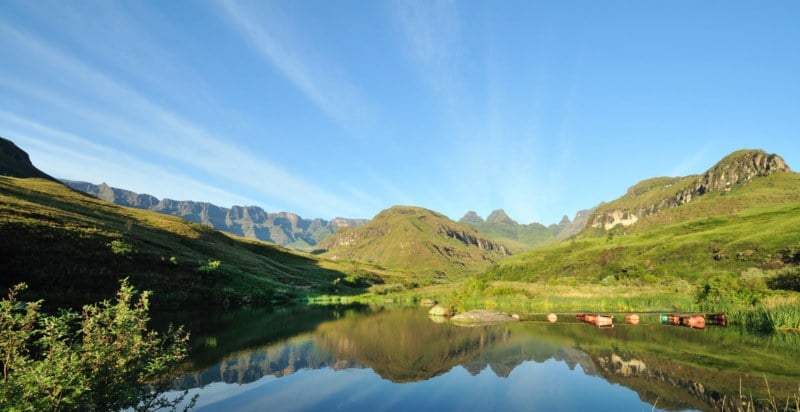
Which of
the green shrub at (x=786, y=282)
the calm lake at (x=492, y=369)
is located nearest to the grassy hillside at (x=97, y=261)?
the calm lake at (x=492, y=369)

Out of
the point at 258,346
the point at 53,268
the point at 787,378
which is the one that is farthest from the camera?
the point at 53,268

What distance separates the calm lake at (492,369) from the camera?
776 inches

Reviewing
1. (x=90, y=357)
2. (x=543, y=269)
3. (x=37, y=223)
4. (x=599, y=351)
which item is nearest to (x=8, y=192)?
(x=37, y=223)

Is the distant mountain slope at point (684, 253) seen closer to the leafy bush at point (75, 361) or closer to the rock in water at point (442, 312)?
the rock in water at point (442, 312)

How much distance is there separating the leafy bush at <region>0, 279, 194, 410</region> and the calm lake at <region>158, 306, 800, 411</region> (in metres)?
7.10

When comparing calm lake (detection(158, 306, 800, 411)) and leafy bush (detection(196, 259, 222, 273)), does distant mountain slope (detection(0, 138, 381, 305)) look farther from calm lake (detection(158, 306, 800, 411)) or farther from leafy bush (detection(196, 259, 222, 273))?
calm lake (detection(158, 306, 800, 411))

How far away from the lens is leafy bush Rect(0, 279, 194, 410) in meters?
9.62

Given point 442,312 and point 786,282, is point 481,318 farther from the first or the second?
point 786,282

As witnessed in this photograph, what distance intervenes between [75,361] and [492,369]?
24.2 m

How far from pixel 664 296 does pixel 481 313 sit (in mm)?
32001

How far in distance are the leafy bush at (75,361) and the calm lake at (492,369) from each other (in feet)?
23.3

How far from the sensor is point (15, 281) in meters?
52.4

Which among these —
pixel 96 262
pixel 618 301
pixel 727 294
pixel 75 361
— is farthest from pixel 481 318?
pixel 96 262

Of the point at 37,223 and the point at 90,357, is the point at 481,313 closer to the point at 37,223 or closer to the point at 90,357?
the point at 90,357
